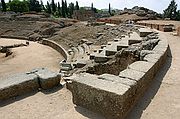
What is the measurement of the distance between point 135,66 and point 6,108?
9.77 ft

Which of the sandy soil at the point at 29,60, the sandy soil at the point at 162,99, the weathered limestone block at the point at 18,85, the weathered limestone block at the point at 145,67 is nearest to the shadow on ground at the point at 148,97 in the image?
the sandy soil at the point at 162,99

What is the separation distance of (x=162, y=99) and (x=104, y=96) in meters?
1.47

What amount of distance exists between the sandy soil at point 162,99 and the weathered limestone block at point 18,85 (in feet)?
7.87

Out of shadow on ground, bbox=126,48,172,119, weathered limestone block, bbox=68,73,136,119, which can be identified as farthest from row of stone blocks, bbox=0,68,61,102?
shadow on ground, bbox=126,48,172,119

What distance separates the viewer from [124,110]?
3.64 meters

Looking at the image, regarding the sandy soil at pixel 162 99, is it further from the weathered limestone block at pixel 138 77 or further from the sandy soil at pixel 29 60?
the sandy soil at pixel 29 60

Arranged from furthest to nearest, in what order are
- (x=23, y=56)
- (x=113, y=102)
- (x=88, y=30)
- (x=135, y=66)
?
(x=88, y=30), (x=23, y=56), (x=135, y=66), (x=113, y=102)

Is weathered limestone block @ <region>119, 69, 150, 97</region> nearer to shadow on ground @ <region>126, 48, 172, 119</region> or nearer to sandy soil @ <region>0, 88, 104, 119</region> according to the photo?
shadow on ground @ <region>126, 48, 172, 119</region>

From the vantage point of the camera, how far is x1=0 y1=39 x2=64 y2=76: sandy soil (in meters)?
18.2

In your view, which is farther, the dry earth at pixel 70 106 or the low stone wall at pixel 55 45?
the low stone wall at pixel 55 45

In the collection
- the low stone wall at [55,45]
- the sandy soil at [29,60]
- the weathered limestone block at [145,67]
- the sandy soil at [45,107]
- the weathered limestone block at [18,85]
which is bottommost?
the sandy soil at [29,60]

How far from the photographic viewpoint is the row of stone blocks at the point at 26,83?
4.62 m

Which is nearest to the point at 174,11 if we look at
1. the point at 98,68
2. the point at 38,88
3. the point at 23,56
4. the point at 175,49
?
the point at 23,56

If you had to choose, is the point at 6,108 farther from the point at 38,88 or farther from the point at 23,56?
the point at 23,56
